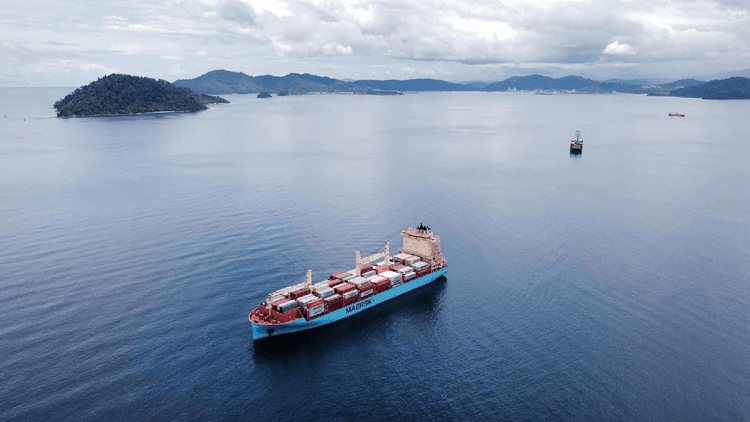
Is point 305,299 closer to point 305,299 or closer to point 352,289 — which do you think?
point 305,299

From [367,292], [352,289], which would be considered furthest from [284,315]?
[367,292]

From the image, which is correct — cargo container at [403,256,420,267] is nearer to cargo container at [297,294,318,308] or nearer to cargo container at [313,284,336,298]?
cargo container at [313,284,336,298]

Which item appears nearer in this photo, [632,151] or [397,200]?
[397,200]

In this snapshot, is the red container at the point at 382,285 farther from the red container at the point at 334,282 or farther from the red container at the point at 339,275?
the red container at the point at 339,275

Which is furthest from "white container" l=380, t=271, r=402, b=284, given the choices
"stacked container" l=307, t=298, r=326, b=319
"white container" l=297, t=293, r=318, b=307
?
"stacked container" l=307, t=298, r=326, b=319

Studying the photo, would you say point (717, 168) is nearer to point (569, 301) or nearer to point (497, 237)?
point (497, 237)

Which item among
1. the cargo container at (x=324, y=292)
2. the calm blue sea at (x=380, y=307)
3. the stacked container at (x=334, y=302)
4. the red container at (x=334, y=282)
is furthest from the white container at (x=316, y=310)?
the red container at (x=334, y=282)


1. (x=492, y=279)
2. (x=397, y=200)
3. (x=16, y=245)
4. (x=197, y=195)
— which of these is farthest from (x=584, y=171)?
(x=16, y=245)
